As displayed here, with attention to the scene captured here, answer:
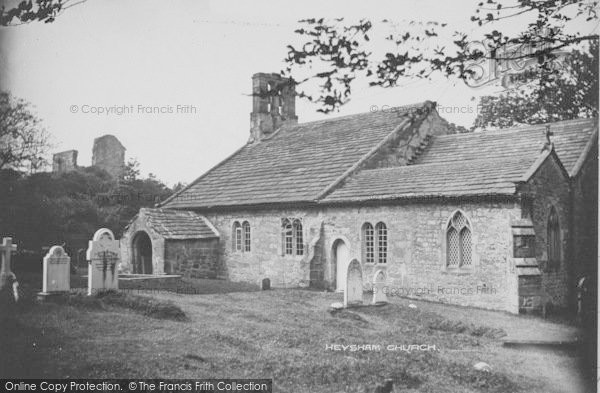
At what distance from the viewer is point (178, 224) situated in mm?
19047

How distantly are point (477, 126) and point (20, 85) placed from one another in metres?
15.8

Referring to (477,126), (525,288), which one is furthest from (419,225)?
(477,126)

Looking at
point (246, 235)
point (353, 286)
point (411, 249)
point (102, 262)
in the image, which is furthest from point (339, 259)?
point (102, 262)

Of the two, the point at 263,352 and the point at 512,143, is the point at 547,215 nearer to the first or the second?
the point at 512,143

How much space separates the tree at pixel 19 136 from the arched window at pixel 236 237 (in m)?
10.1

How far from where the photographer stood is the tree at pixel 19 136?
933cm

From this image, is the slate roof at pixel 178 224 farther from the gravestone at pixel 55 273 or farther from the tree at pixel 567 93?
the tree at pixel 567 93

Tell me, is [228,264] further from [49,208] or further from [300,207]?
[49,208]

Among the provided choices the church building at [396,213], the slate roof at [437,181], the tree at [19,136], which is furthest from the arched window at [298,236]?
the tree at [19,136]

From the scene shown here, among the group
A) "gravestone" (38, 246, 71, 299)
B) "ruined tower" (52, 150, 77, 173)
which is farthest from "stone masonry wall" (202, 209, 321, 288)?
"ruined tower" (52, 150, 77, 173)

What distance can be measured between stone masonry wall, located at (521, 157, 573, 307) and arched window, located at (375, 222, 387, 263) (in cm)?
397

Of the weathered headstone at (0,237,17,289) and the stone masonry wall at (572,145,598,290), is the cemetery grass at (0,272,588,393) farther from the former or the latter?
the stone masonry wall at (572,145,598,290)

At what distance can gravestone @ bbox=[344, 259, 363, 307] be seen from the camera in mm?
11992

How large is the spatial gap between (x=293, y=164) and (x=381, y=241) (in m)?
4.29
